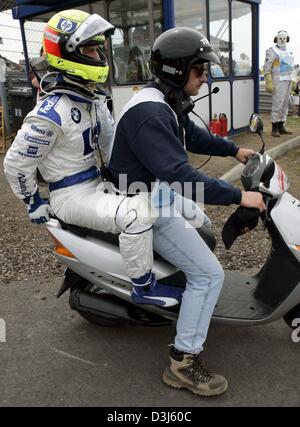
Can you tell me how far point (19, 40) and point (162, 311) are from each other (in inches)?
346

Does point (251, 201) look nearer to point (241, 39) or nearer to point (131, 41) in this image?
point (131, 41)

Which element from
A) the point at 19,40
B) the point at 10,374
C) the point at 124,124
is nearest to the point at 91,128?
the point at 124,124

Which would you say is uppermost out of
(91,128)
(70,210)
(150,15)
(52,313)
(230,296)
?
(150,15)

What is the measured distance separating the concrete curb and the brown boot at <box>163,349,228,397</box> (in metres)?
3.41

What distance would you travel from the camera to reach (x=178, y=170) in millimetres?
2123

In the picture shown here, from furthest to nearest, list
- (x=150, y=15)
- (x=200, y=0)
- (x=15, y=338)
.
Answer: (x=200, y=0)
(x=150, y=15)
(x=15, y=338)

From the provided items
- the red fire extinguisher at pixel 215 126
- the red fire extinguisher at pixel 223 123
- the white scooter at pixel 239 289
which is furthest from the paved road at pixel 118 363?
the red fire extinguisher at pixel 223 123

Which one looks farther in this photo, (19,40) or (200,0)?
(19,40)

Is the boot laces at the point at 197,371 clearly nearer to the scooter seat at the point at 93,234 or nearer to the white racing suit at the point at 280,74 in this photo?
the scooter seat at the point at 93,234

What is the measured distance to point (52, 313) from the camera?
10.7 ft

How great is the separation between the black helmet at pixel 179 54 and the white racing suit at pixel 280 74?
7115mm

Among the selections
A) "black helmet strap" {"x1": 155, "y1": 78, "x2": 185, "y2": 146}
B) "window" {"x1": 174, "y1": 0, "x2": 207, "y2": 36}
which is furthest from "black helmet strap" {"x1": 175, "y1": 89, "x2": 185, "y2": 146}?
"window" {"x1": 174, "y1": 0, "x2": 207, "y2": 36}

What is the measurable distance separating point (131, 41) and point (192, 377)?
6250mm
